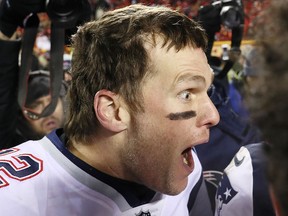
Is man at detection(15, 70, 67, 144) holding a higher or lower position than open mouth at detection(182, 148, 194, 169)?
lower

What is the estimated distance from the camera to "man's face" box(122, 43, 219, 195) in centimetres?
94

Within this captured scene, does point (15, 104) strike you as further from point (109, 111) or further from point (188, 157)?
point (188, 157)

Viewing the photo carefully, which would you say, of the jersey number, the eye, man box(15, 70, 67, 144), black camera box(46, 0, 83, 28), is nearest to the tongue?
the eye

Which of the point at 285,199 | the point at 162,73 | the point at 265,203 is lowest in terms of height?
the point at 265,203

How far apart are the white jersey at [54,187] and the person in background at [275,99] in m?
0.55

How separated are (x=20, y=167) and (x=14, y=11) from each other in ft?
1.38

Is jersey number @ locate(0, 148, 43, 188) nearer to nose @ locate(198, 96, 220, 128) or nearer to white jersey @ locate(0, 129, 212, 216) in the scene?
white jersey @ locate(0, 129, 212, 216)

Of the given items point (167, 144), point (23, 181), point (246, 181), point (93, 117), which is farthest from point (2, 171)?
point (246, 181)

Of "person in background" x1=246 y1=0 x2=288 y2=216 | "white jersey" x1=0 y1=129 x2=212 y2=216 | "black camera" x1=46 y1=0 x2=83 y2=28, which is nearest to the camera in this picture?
"person in background" x1=246 y1=0 x2=288 y2=216

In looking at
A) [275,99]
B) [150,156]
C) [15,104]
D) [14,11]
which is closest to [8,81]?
[15,104]

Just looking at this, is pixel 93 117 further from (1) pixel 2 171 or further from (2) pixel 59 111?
(2) pixel 59 111

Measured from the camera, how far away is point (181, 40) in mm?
974

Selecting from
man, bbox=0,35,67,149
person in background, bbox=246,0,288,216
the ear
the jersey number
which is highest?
person in background, bbox=246,0,288,216

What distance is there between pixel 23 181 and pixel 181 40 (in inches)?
14.9
